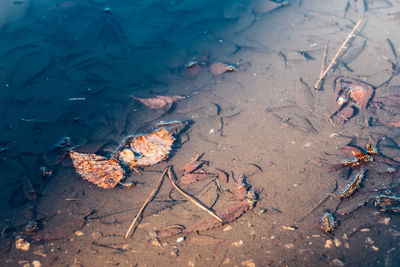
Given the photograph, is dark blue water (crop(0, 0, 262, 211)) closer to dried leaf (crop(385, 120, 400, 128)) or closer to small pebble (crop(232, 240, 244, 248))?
small pebble (crop(232, 240, 244, 248))

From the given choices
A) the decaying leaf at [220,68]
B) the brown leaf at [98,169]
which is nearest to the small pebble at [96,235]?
the brown leaf at [98,169]

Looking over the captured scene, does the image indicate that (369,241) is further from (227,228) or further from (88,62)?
(88,62)

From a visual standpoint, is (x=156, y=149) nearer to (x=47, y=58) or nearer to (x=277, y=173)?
(x=277, y=173)

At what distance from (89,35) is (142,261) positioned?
3.19m

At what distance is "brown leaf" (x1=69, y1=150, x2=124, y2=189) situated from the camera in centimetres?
225

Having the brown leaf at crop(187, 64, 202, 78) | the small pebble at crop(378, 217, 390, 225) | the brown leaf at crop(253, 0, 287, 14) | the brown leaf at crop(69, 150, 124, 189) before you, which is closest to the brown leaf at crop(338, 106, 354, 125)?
the small pebble at crop(378, 217, 390, 225)

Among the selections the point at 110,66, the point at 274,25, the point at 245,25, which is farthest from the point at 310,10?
the point at 110,66

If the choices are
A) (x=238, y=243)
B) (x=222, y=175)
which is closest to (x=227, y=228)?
(x=238, y=243)

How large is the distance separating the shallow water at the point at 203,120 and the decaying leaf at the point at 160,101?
2.5 inches

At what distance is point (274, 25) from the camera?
Answer: 3949 mm

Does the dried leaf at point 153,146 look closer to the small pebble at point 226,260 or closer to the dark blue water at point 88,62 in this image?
the dark blue water at point 88,62

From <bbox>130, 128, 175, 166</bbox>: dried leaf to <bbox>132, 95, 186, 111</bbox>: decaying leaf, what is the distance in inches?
14.2

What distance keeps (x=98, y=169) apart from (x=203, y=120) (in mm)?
1072

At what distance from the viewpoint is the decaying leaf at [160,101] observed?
288 cm
